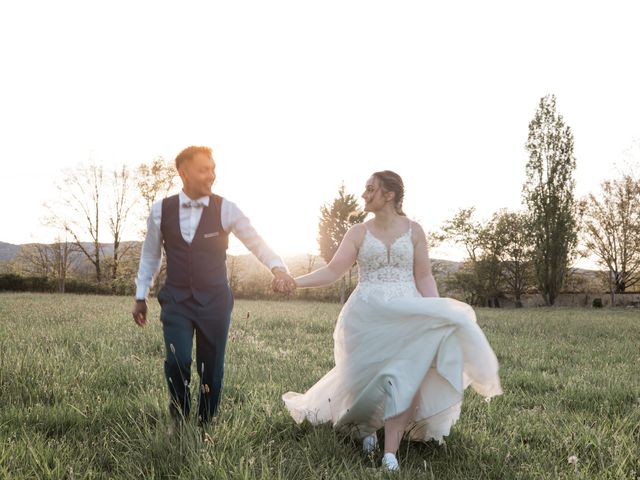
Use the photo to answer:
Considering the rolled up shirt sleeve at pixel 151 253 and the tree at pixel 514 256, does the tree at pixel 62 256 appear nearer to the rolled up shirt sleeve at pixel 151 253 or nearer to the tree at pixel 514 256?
the tree at pixel 514 256

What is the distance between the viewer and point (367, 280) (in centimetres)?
462

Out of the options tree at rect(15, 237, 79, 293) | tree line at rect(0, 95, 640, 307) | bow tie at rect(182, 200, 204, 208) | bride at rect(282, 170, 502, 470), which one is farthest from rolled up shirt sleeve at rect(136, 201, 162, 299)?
tree at rect(15, 237, 79, 293)

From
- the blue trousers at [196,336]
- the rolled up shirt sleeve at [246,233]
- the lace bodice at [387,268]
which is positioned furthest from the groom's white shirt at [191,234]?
the lace bodice at [387,268]

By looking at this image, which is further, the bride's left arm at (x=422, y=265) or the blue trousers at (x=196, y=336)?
the bride's left arm at (x=422, y=265)

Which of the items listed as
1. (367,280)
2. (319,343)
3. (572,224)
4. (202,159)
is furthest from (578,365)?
(572,224)

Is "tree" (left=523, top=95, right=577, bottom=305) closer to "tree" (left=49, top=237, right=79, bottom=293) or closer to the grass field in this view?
the grass field

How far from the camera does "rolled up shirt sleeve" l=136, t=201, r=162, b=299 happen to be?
421cm

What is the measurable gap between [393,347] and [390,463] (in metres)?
0.87

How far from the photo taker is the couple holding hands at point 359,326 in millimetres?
3967

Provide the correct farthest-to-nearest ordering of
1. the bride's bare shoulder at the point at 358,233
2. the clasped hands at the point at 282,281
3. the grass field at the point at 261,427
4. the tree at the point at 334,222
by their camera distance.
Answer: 1. the tree at the point at 334,222
2. the bride's bare shoulder at the point at 358,233
3. the clasped hands at the point at 282,281
4. the grass field at the point at 261,427

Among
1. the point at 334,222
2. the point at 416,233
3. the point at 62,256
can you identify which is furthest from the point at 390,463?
the point at 62,256

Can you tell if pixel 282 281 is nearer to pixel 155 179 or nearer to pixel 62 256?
pixel 155 179

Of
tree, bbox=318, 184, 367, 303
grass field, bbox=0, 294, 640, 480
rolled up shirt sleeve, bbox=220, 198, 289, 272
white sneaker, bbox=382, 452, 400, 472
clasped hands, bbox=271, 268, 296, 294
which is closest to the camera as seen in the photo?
grass field, bbox=0, 294, 640, 480

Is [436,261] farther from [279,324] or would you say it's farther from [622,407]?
[622,407]
